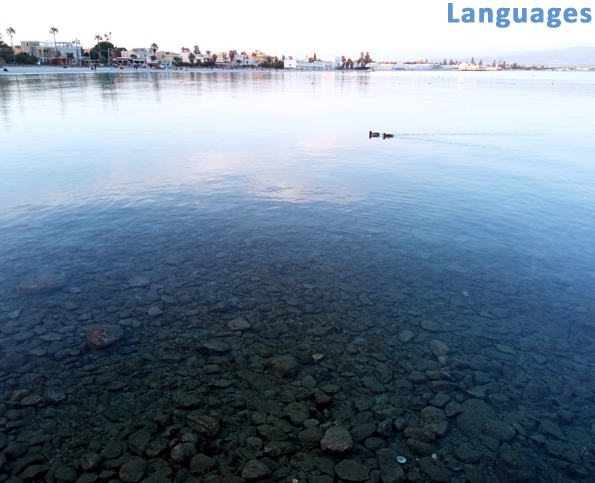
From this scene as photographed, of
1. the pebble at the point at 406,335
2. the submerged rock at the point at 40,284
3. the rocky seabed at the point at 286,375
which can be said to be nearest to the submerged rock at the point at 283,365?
the rocky seabed at the point at 286,375

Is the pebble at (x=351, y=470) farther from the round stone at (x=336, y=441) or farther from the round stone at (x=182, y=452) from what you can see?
the round stone at (x=182, y=452)

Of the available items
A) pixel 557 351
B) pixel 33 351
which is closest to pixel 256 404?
pixel 33 351

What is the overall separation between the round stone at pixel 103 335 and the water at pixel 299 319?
17 centimetres

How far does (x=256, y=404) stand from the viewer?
733cm

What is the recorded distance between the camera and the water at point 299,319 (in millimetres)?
6586

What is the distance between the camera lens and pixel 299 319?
32.2ft

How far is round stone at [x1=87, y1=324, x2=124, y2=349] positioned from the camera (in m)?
8.70

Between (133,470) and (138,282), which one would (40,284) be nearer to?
(138,282)

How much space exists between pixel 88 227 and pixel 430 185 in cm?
1453

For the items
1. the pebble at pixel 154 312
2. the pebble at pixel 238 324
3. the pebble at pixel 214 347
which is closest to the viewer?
the pebble at pixel 214 347

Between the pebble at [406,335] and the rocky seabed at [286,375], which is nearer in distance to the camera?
the rocky seabed at [286,375]

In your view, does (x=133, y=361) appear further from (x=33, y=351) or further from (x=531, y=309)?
(x=531, y=309)

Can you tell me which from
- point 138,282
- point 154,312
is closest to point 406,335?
point 154,312

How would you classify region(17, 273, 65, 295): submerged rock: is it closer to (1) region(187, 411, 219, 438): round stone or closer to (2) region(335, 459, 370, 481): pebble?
(1) region(187, 411, 219, 438): round stone
